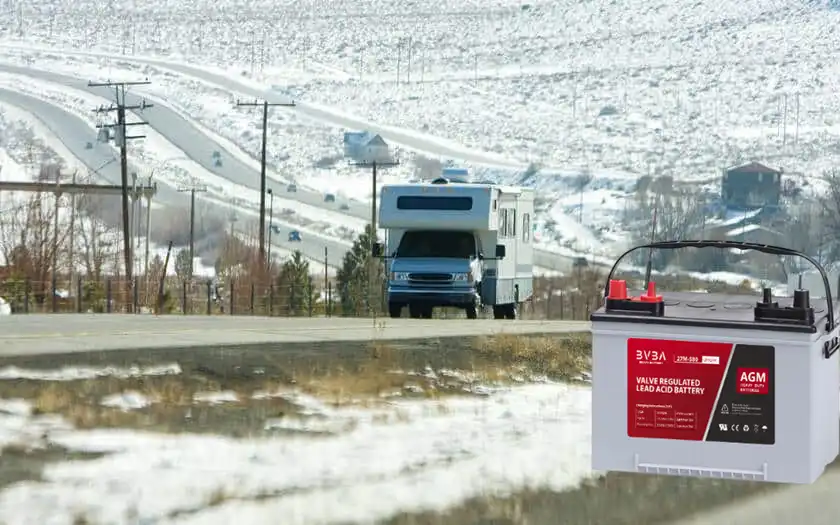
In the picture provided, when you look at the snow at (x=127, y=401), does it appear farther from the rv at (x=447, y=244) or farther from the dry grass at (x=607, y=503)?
the rv at (x=447, y=244)

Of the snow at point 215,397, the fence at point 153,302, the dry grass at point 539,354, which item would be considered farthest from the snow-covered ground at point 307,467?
the fence at point 153,302

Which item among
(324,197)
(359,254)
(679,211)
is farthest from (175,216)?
(359,254)

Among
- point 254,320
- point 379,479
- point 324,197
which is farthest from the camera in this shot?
point 324,197

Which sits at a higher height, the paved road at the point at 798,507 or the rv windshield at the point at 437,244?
the rv windshield at the point at 437,244

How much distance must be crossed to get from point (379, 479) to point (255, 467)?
1023 millimetres

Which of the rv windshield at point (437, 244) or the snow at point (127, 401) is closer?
the snow at point (127, 401)

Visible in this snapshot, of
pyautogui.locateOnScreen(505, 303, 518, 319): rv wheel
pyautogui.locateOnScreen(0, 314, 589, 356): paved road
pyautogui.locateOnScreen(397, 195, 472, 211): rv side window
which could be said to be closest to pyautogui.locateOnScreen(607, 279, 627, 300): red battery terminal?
pyautogui.locateOnScreen(0, 314, 589, 356): paved road

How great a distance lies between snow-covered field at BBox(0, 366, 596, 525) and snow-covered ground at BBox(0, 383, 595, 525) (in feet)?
0.04

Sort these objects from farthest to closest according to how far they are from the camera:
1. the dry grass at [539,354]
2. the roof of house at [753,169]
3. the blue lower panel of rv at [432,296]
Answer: the roof of house at [753,169] → the blue lower panel of rv at [432,296] → the dry grass at [539,354]

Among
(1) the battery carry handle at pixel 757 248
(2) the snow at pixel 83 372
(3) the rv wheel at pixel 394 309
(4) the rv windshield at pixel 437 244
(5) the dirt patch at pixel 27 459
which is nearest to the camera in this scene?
(1) the battery carry handle at pixel 757 248

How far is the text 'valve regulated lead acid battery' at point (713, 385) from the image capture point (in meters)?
10.0

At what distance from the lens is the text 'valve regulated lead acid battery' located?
32.8 ft

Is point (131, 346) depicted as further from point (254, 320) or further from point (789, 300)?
point (789, 300)

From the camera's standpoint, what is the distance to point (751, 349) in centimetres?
1005
